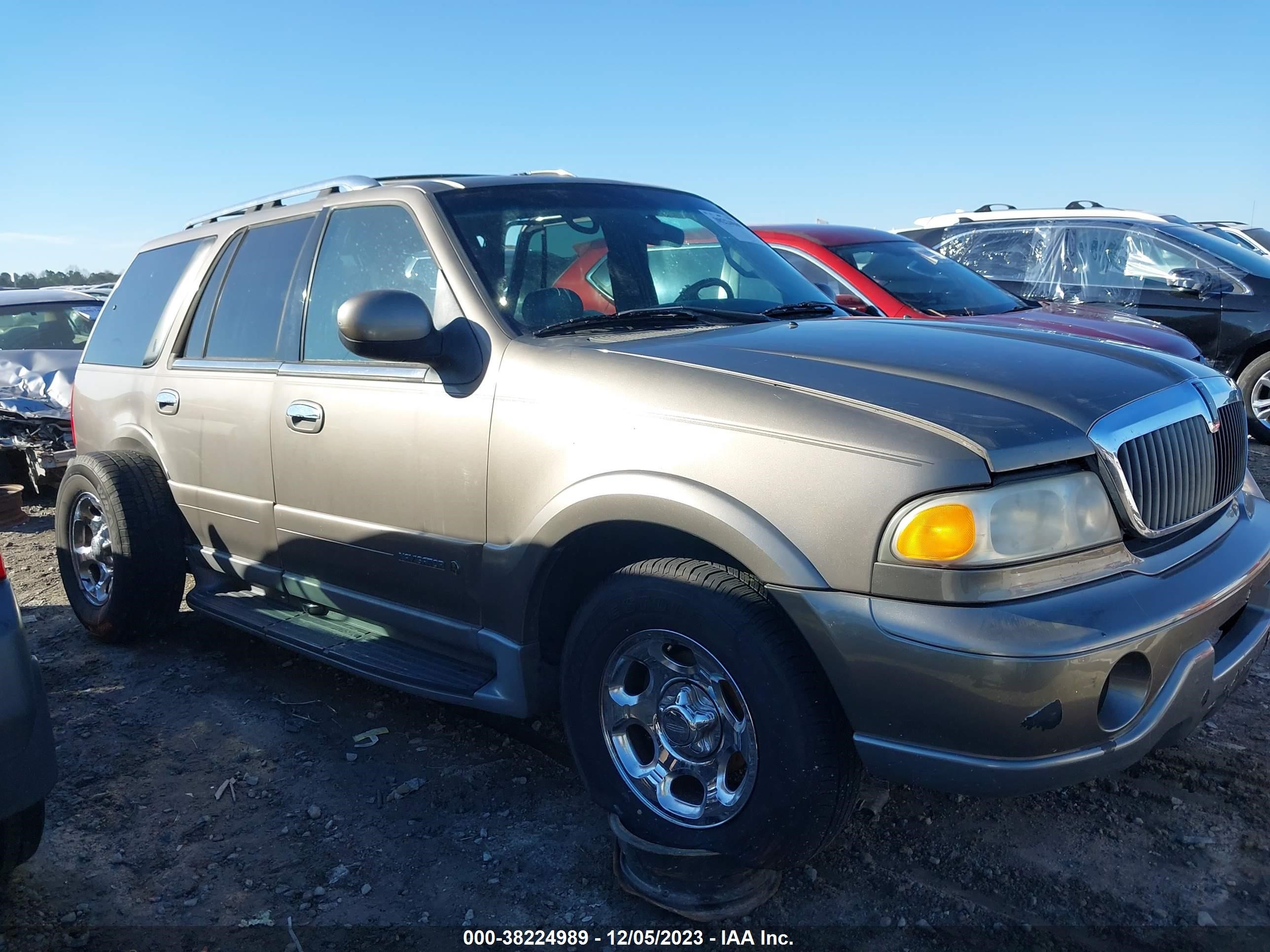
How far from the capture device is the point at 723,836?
2.36 m

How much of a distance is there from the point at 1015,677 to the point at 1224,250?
8.47m

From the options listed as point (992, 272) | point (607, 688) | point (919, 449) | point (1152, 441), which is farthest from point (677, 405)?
point (992, 272)

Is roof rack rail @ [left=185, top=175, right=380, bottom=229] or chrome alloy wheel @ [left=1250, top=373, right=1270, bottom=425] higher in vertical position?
roof rack rail @ [left=185, top=175, right=380, bottom=229]

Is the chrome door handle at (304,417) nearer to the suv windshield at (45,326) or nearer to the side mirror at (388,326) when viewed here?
the side mirror at (388,326)

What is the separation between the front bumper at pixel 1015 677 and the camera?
1.97 meters

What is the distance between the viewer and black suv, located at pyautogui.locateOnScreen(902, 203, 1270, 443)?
8.46 metres

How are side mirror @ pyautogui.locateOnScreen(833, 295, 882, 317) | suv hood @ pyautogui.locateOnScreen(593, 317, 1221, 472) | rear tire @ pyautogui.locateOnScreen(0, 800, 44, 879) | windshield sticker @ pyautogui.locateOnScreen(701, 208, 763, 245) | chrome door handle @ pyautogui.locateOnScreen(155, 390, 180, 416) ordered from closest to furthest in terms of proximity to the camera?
suv hood @ pyautogui.locateOnScreen(593, 317, 1221, 472), rear tire @ pyautogui.locateOnScreen(0, 800, 44, 879), windshield sticker @ pyautogui.locateOnScreen(701, 208, 763, 245), chrome door handle @ pyautogui.locateOnScreen(155, 390, 180, 416), side mirror @ pyautogui.locateOnScreen(833, 295, 882, 317)

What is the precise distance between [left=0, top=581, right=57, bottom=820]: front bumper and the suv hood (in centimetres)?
167

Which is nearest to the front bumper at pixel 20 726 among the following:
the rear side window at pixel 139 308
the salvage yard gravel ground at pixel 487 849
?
the salvage yard gravel ground at pixel 487 849

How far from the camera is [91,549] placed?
459cm

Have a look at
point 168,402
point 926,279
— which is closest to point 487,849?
point 168,402

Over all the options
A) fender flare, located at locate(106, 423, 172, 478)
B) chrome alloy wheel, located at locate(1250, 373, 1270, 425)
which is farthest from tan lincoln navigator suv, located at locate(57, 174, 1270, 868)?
chrome alloy wheel, located at locate(1250, 373, 1270, 425)

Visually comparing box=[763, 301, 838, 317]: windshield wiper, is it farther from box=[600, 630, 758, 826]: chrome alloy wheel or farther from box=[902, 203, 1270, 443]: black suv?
box=[902, 203, 1270, 443]: black suv

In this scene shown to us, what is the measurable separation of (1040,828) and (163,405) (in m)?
3.76
